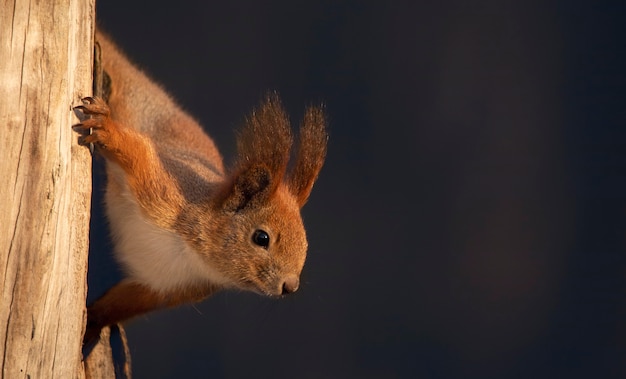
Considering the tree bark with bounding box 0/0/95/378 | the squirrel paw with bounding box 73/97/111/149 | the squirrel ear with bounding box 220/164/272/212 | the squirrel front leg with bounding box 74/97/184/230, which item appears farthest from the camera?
the squirrel ear with bounding box 220/164/272/212

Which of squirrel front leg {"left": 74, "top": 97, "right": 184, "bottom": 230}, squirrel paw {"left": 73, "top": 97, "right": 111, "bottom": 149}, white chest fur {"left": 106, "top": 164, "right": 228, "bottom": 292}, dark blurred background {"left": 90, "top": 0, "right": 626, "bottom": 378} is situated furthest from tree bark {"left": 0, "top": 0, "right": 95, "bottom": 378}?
dark blurred background {"left": 90, "top": 0, "right": 626, "bottom": 378}

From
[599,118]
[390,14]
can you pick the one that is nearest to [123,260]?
[390,14]

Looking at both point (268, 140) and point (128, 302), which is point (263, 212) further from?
point (128, 302)

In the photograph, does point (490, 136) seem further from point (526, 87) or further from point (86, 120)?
point (86, 120)

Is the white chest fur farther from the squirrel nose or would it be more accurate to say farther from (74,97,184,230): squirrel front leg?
the squirrel nose

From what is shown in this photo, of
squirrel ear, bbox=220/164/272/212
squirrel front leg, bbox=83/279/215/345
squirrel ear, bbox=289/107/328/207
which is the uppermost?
squirrel ear, bbox=289/107/328/207

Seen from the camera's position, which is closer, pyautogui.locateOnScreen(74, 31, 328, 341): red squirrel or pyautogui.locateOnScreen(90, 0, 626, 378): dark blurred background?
pyautogui.locateOnScreen(74, 31, 328, 341): red squirrel
